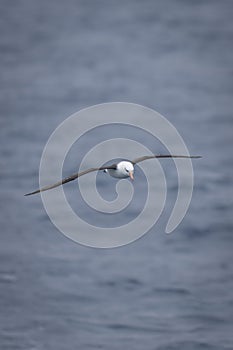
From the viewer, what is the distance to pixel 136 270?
287 feet

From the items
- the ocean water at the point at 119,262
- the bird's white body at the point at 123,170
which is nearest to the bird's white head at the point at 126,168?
the bird's white body at the point at 123,170

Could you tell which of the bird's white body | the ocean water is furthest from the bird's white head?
the ocean water

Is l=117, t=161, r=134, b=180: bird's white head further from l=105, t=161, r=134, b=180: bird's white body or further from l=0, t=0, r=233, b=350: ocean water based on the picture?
l=0, t=0, r=233, b=350: ocean water

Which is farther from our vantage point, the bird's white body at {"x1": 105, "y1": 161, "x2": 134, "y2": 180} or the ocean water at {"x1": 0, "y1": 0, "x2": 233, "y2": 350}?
the ocean water at {"x1": 0, "y1": 0, "x2": 233, "y2": 350}

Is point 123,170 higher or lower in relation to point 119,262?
lower

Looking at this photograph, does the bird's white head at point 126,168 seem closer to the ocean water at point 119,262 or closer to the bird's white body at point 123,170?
the bird's white body at point 123,170

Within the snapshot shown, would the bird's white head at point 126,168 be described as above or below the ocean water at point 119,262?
below

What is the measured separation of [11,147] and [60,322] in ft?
183

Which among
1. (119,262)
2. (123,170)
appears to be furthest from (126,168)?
(119,262)

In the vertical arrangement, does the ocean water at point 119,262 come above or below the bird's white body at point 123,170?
above

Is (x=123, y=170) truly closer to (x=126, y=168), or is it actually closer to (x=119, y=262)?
(x=126, y=168)

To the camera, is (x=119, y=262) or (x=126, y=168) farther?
(x=119, y=262)

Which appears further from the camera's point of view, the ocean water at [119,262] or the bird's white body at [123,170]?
the ocean water at [119,262]

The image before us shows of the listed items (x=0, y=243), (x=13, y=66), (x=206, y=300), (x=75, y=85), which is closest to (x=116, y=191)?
(x=0, y=243)
